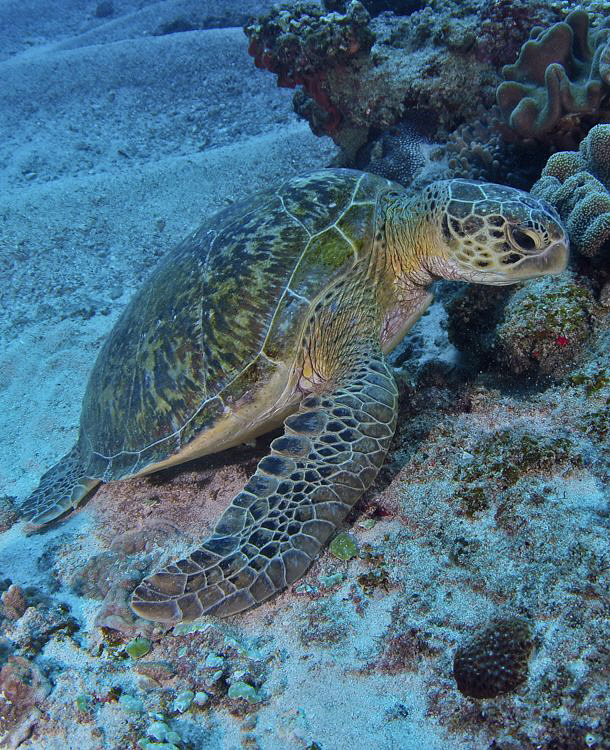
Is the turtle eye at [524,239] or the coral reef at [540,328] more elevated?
the turtle eye at [524,239]

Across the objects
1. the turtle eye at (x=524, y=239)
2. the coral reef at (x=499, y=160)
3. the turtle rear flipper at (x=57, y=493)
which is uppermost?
the turtle eye at (x=524, y=239)

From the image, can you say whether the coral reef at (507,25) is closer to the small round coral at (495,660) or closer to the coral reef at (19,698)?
the small round coral at (495,660)

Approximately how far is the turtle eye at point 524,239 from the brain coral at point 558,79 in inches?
70.0

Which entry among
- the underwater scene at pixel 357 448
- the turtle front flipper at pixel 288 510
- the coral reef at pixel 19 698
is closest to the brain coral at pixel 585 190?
the underwater scene at pixel 357 448

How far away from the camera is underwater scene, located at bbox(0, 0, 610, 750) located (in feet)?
5.14

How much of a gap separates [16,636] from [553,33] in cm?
499

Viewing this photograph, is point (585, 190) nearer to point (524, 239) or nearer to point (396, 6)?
point (524, 239)

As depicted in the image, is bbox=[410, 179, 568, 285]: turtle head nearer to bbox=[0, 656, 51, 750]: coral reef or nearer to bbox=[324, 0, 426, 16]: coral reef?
bbox=[0, 656, 51, 750]: coral reef

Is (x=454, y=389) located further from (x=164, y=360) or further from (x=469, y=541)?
(x=164, y=360)

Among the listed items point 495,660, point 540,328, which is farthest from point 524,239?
point 495,660

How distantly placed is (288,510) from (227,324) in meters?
1.12

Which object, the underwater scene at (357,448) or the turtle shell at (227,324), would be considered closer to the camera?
the underwater scene at (357,448)

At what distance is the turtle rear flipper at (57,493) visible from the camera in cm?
293

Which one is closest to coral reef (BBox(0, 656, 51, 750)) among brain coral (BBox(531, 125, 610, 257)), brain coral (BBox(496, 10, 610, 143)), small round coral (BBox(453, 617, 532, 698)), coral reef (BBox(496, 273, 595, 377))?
small round coral (BBox(453, 617, 532, 698))
